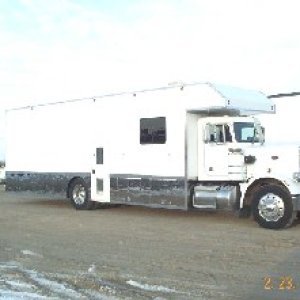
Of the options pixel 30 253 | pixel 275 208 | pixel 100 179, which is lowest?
pixel 30 253

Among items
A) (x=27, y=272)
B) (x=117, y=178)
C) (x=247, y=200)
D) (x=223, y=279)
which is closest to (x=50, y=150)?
(x=117, y=178)

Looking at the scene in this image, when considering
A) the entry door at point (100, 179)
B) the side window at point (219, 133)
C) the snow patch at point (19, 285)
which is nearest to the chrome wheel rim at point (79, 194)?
the entry door at point (100, 179)

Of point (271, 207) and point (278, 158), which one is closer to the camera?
point (271, 207)

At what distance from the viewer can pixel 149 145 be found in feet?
49.4

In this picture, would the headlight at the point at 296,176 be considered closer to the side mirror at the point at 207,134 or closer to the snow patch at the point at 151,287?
the side mirror at the point at 207,134

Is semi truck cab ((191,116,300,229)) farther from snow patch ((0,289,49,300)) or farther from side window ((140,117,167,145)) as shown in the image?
snow patch ((0,289,49,300))

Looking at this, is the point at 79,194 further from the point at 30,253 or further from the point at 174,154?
the point at 30,253

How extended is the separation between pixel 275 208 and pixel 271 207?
0.28 ft

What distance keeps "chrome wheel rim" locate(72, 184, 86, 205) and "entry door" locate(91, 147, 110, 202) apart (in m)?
0.53

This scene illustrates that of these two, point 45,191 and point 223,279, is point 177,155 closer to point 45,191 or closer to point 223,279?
point 45,191

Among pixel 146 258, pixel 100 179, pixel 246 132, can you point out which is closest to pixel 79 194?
pixel 100 179

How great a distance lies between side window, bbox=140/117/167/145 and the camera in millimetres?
14695

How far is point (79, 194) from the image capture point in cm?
1720
